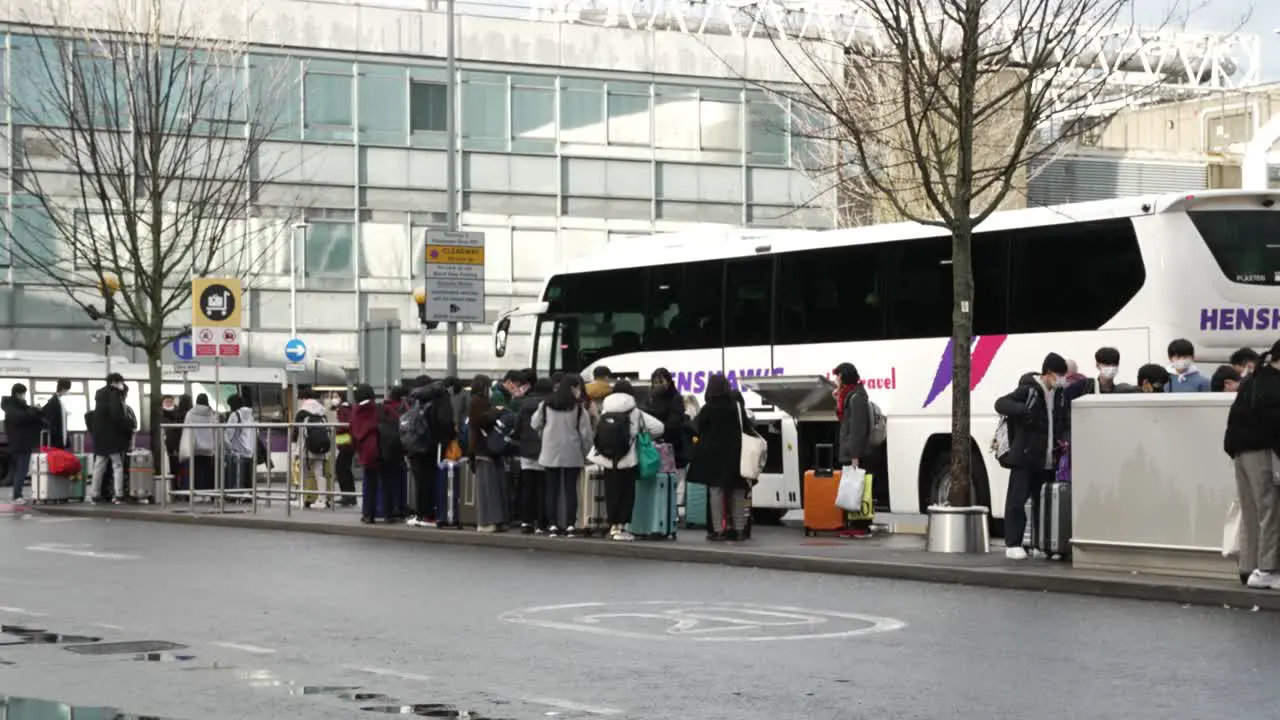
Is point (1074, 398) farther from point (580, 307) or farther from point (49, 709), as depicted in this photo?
point (580, 307)

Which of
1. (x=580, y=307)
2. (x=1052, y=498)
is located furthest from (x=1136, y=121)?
(x=1052, y=498)

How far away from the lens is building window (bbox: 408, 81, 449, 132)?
5728 cm

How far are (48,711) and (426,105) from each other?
48784 mm

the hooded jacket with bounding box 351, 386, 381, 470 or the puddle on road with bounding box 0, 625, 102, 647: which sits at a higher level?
the hooded jacket with bounding box 351, 386, 381, 470

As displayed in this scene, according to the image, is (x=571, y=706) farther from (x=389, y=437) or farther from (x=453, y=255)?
(x=453, y=255)

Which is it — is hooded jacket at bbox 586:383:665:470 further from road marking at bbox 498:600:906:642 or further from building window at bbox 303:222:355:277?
building window at bbox 303:222:355:277

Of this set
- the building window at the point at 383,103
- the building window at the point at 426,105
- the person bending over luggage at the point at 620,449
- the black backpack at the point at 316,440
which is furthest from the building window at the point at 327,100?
the person bending over luggage at the point at 620,449

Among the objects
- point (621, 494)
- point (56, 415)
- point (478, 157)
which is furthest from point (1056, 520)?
point (478, 157)

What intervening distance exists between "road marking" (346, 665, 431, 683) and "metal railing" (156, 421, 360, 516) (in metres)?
15.8

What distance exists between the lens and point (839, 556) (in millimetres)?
18906

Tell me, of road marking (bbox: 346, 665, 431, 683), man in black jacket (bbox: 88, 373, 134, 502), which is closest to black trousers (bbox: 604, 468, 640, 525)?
road marking (bbox: 346, 665, 431, 683)

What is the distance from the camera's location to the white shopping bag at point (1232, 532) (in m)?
15.9

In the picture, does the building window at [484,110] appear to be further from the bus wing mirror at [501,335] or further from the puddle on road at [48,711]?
the puddle on road at [48,711]

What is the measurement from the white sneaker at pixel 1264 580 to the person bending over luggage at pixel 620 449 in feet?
24.5
